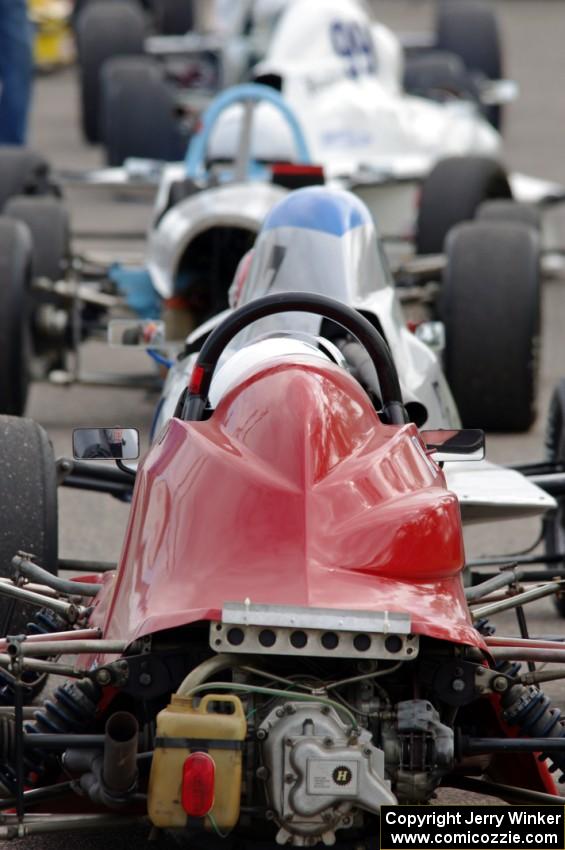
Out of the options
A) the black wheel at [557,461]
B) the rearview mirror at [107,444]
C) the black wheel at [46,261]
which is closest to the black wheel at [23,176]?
the black wheel at [46,261]

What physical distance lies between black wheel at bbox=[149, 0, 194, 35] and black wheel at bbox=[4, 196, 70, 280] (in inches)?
441

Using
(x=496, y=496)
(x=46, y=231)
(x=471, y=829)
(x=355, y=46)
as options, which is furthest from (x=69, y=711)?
(x=355, y=46)

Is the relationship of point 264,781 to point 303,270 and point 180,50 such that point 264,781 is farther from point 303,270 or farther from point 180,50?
point 180,50

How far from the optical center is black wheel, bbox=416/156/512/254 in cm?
1094

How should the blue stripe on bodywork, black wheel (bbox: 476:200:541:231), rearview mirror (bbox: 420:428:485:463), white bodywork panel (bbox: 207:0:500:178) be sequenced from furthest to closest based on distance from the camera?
1. white bodywork panel (bbox: 207:0:500:178)
2. black wheel (bbox: 476:200:541:231)
3. the blue stripe on bodywork
4. rearview mirror (bbox: 420:428:485:463)

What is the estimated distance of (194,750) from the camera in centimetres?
399

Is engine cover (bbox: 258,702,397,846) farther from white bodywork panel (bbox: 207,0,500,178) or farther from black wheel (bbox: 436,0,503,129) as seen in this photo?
Answer: black wheel (bbox: 436,0,503,129)

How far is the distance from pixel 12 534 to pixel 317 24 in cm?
898

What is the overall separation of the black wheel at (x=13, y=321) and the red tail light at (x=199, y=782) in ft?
16.0

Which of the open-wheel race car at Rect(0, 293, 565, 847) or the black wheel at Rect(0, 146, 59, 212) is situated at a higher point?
the open-wheel race car at Rect(0, 293, 565, 847)

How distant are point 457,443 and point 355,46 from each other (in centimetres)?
897

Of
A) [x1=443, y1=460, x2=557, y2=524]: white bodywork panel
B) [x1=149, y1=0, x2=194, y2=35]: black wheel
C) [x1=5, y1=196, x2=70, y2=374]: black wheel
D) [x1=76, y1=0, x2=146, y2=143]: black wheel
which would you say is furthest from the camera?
[x1=149, y1=0, x2=194, y2=35]: black wheel

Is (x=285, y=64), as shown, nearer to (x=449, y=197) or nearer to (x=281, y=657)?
(x=449, y=197)

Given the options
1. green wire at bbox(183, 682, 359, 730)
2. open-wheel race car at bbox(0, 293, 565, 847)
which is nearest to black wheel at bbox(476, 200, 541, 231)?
open-wheel race car at bbox(0, 293, 565, 847)
